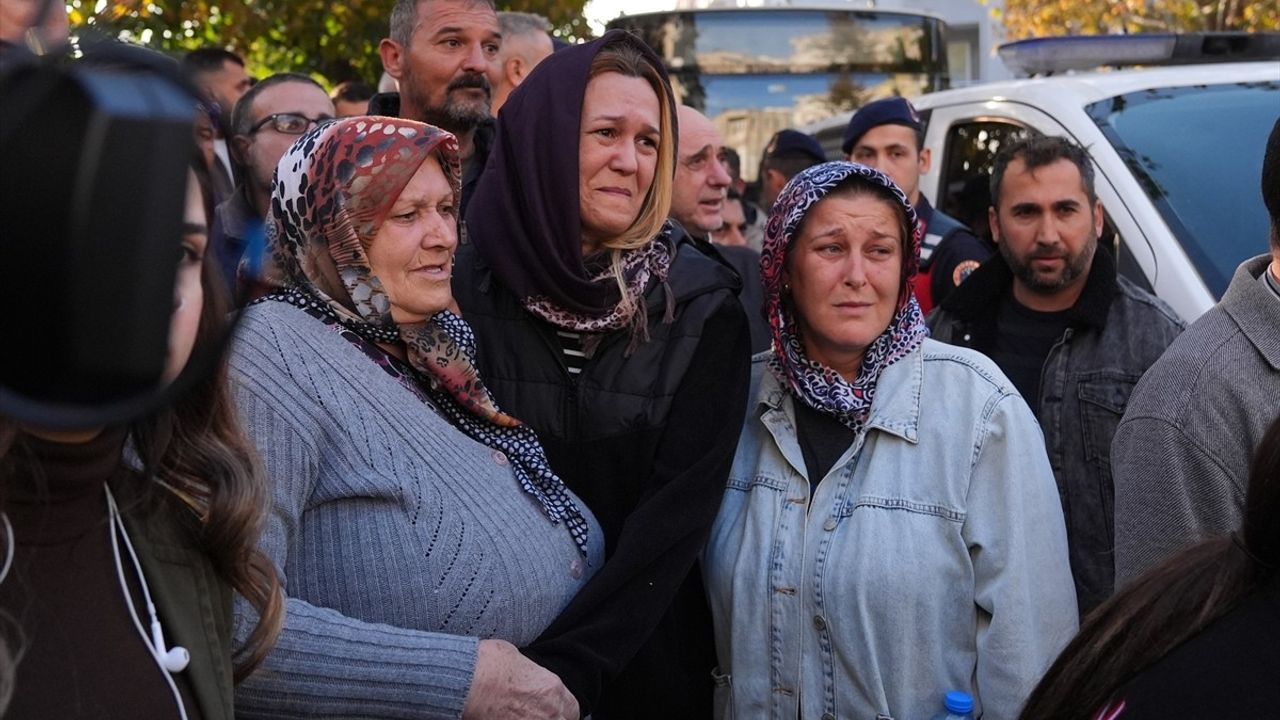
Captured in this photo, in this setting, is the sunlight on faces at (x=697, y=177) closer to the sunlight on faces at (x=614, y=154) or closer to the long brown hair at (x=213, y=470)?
the sunlight on faces at (x=614, y=154)

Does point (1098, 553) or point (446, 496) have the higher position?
point (446, 496)

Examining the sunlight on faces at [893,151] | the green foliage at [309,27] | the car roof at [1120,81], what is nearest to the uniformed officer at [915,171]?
the sunlight on faces at [893,151]

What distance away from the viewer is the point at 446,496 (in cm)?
266

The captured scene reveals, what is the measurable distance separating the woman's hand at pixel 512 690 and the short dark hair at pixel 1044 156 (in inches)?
106

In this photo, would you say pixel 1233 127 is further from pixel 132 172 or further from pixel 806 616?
pixel 132 172

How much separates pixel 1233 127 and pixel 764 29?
5483 mm

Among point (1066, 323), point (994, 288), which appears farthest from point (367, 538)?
point (994, 288)

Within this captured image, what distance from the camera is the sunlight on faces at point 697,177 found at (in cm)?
550

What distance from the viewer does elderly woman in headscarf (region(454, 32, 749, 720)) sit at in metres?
3.15

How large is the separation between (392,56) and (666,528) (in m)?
2.87

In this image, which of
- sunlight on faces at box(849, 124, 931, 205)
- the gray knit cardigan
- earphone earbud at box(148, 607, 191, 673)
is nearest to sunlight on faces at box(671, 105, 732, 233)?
sunlight on faces at box(849, 124, 931, 205)

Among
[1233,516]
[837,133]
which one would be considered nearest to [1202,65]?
[837,133]

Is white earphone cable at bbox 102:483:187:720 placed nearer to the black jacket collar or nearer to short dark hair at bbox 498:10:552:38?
the black jacket collar

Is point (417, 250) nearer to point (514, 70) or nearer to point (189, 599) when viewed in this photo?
point (189, 599)
